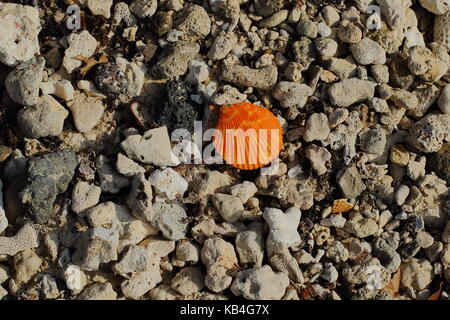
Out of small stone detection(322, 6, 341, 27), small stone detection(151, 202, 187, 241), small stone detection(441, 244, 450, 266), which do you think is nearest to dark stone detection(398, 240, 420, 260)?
small stone detection(441, 244, 450, 266)

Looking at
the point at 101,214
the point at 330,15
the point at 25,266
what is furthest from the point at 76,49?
the point at 330,15

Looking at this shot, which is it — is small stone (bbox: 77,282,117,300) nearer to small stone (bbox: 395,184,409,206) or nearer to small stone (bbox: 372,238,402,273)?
small stone (bbox: 372,238,402,273)

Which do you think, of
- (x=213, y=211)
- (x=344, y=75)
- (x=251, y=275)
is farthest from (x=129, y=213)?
(x=344, y=75)

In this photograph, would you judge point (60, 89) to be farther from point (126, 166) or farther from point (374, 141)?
point (374, 141)

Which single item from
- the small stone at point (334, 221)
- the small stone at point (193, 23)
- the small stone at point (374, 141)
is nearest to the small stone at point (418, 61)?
the small stone at point (374, 141)

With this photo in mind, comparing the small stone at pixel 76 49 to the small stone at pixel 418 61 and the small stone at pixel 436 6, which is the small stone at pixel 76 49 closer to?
the small stone at pixel 418 61

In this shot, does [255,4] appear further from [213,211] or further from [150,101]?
[213,211]
